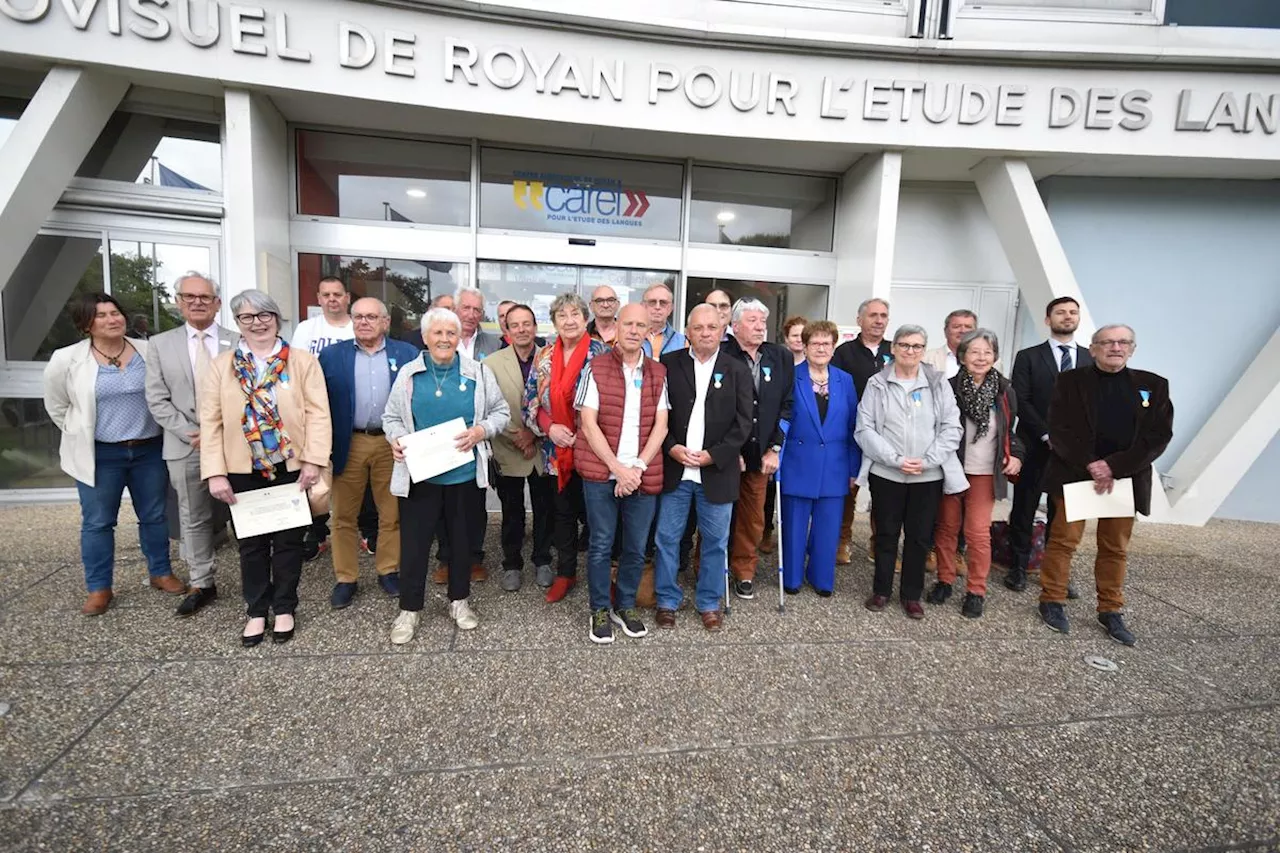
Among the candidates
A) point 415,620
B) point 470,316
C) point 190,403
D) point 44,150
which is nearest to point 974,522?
point 415,620

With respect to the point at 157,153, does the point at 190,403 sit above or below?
below

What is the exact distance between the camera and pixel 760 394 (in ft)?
12.1

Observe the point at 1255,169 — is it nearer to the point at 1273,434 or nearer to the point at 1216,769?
the point at 1273,434

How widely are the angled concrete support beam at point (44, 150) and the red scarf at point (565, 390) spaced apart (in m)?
5.34

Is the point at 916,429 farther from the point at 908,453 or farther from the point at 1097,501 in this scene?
the point at 1097,501

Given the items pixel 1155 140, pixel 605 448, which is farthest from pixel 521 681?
pixel 1155 140

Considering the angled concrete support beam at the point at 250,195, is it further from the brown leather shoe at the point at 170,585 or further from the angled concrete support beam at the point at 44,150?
the brown leather shoe at the point at 170,585

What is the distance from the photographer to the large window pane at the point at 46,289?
224 inches

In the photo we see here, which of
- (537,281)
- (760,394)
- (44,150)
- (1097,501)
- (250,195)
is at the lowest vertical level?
(1097,501)

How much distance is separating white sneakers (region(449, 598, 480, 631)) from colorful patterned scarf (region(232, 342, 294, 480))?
1259 mm

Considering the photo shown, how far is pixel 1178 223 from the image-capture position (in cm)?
712

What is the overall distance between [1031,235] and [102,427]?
8596 millimetres

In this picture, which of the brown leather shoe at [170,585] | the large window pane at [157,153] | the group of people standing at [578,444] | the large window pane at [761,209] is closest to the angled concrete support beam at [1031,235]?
the large window pane at [761,209]

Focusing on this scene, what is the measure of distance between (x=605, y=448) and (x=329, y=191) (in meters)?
5.77
